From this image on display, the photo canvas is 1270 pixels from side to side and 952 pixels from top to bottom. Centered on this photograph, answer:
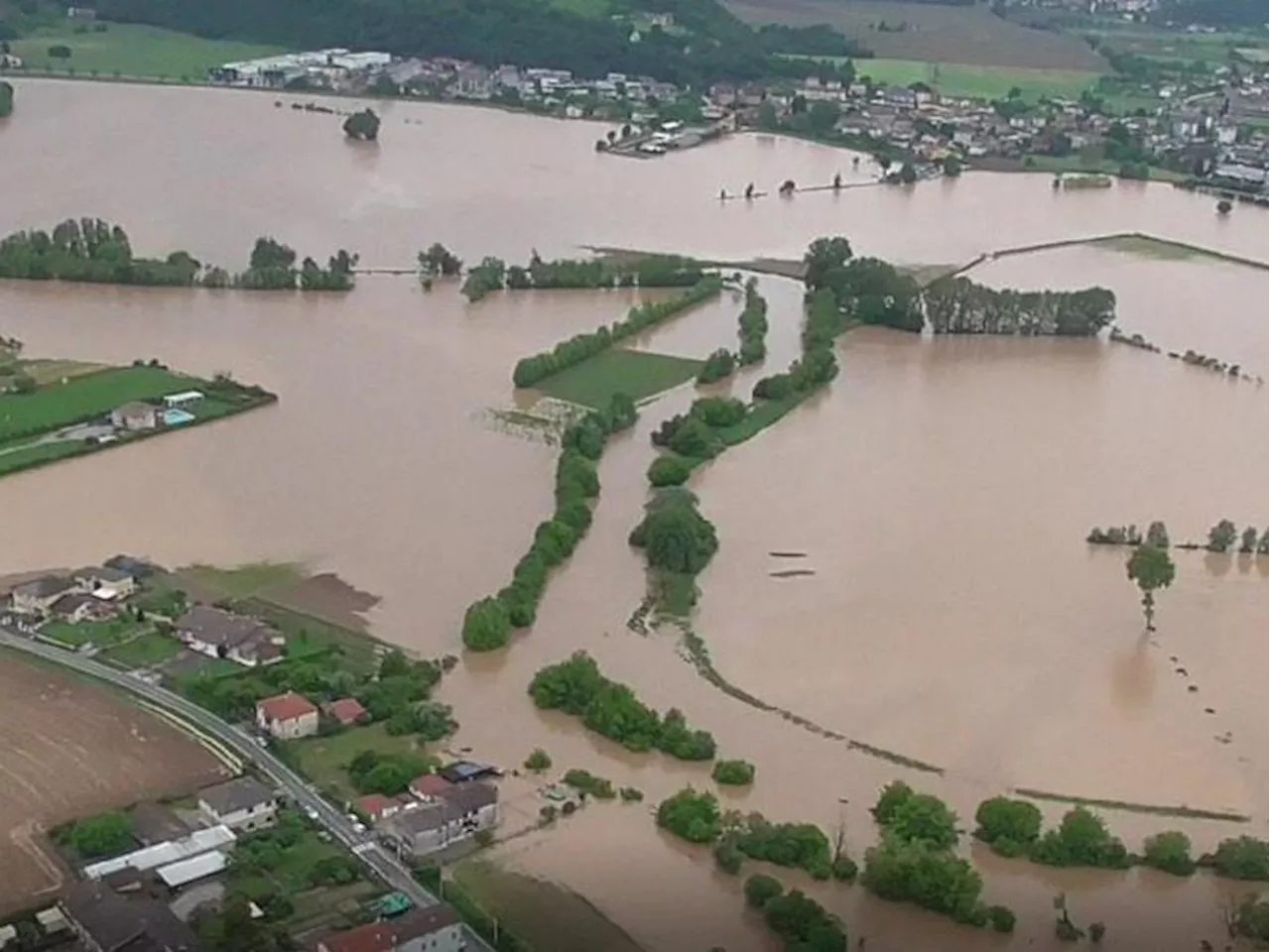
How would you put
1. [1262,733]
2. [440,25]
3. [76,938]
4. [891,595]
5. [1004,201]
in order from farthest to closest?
[440,25] → [1004,201] → [891,595] → [1262,733] → [76,938]

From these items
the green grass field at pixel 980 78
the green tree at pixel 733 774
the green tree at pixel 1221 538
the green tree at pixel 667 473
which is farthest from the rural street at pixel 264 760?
the green grass field at pixel 980 78

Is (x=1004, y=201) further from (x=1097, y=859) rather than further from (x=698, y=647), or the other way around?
(x=1097, y=859)

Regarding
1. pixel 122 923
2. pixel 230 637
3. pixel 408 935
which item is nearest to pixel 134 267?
pixel 230 637

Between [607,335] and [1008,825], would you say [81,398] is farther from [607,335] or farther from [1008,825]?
[1008,825]

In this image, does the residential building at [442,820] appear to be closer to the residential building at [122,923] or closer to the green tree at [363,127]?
the residential building at [122,923]

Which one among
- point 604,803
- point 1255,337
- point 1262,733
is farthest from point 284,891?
point 1255,337

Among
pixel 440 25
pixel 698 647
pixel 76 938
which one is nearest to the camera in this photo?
pixel 76 938

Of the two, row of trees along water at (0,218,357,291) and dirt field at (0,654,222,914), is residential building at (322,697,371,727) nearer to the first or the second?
dirt field at (0,654,222,914)
